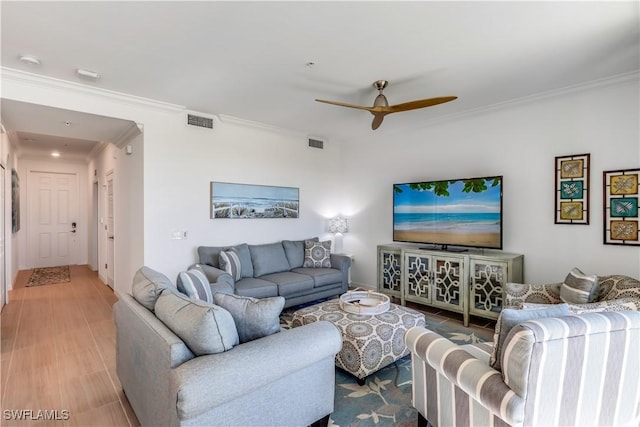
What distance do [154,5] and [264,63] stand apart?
989 millimetres

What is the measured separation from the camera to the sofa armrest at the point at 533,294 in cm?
294

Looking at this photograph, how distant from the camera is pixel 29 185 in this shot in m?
7.28

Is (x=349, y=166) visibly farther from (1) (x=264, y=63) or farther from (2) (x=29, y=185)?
A: (2) (x=29, y=185)

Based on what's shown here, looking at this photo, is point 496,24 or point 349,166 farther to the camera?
point 349,166

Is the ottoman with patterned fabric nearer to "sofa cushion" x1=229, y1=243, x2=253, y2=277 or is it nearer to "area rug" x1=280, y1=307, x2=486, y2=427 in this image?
"area rug" x1=280, y1=307, x2=486, y2=427

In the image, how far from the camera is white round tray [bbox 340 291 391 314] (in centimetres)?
289

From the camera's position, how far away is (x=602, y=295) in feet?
8.75

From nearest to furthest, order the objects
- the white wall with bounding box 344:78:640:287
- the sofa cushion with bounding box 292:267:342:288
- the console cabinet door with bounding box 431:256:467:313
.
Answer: the white wall with bounding box 344:78:640:287, the console cabinet door with bounding box 431:256:467:313, the sofa cushion with bounding box 292:267:342:288

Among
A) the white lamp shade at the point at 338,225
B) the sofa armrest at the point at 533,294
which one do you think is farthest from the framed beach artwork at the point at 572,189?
the white lamp shade at the point at 338,225

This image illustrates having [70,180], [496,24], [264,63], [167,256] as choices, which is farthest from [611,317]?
[70,180]

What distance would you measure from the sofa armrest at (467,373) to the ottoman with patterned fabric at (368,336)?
494mm

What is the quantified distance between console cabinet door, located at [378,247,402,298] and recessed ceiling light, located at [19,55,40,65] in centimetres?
435

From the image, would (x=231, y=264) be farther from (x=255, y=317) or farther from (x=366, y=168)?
(x=366, y=168)

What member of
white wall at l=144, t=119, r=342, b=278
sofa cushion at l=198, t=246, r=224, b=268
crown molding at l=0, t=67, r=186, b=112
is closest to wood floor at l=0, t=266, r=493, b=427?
white wall at l=144, t=119, r=342, b=278
